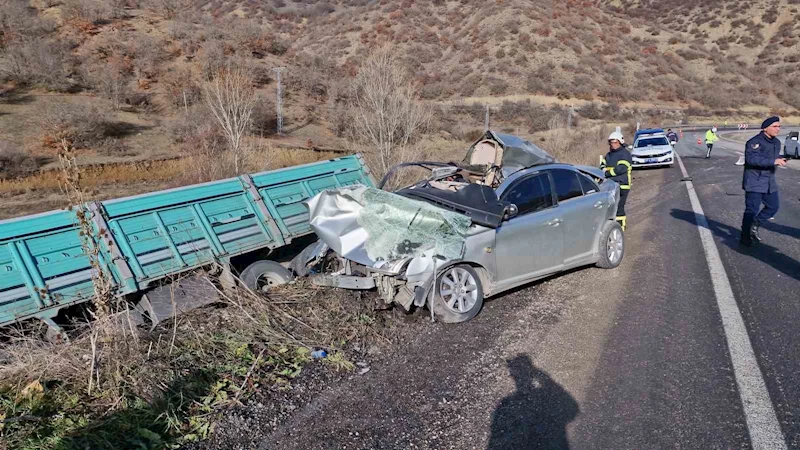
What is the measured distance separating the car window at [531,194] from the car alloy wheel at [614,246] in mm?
1282

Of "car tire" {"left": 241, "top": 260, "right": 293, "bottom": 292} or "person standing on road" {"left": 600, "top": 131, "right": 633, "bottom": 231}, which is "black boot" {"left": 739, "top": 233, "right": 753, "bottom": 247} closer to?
"person standing on road" {"left": 600, "top": 131, "right": 633, "bottom": 231}

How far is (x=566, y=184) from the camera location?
6.68 metres

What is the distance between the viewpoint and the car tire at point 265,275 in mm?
6492

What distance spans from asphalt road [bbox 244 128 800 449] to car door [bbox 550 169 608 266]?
383mm

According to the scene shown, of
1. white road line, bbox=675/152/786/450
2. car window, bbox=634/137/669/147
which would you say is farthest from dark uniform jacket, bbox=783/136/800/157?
white road line, bbox=675/152/786/450

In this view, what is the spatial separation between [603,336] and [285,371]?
116 inches

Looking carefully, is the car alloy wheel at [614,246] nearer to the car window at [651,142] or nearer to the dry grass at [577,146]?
the dry grass at [577,146]

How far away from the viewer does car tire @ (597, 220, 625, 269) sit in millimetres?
6836

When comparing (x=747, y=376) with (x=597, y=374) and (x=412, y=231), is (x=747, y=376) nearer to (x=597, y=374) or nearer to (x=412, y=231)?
(x=597, y=374)

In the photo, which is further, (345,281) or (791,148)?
(791,148)

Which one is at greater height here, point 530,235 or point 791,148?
point 530,235

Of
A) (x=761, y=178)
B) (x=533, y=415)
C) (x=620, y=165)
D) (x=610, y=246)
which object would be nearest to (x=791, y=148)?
(x=620, y=165)

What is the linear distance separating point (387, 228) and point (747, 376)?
335 centimetres

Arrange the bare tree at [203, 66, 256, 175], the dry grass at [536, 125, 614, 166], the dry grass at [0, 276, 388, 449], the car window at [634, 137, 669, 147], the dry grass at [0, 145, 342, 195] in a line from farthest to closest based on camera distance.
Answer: the car window at [634, 137, 669, 147] < the dry grass at [536, 125, 614, 166] < the dry grass at [0, 145, 342, 195] < the bare tree at [203, 66, 256, 175] < the dry grass at [0, 276, 388, 449]
